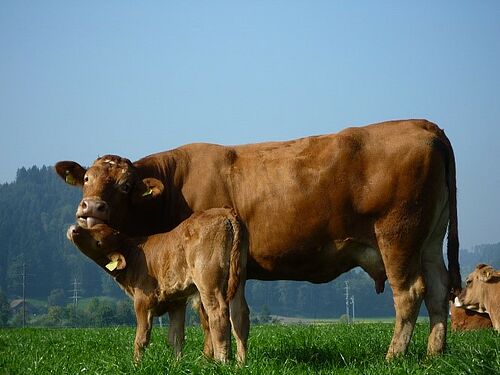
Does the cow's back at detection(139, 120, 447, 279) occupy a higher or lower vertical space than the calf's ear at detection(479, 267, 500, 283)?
higher

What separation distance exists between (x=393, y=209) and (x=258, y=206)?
187 cm

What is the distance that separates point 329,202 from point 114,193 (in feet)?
9.64

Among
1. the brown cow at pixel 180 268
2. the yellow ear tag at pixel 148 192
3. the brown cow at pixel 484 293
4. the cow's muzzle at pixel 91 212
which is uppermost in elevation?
the yellow ear tag at pixel 148 192

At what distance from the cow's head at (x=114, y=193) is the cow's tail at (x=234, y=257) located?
1259 millimetres

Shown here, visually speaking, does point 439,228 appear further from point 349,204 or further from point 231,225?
point 231,225

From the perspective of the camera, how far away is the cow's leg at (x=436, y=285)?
10719mm

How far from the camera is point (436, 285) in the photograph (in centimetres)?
1111

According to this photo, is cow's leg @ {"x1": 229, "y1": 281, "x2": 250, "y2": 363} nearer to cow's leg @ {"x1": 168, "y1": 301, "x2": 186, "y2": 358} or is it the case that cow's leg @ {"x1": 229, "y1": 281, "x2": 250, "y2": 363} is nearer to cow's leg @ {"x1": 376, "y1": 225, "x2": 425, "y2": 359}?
cow's leg @ {"x1": 168, "y1": 301, "x2": 186, "y2": 358}

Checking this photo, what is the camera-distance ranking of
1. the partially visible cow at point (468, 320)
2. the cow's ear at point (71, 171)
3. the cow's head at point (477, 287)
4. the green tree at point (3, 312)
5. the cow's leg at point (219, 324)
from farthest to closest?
the green tree at point (3, 312) < the partially visible cow at point (468, 320) < the cow's head at point (477, 287) < the cow's ear at point (71, 171) < the cow's leg at point (219, 324)

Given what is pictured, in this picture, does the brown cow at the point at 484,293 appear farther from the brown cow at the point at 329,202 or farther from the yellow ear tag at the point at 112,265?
the yellow ear tag at the point at 112,265

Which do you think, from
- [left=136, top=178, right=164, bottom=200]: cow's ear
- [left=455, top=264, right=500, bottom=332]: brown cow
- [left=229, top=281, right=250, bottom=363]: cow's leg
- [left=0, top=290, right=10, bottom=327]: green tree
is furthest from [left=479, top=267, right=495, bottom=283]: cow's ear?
[left=0, top=290, right=10, bottom=327]: green tree

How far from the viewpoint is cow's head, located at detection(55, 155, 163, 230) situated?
34.4ft

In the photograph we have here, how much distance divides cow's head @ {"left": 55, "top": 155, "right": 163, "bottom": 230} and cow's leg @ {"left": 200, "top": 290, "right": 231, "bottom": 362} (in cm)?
191

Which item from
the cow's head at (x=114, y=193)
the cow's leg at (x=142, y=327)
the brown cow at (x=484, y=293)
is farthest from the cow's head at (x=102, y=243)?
the brown cow at (x=484, y=293)
